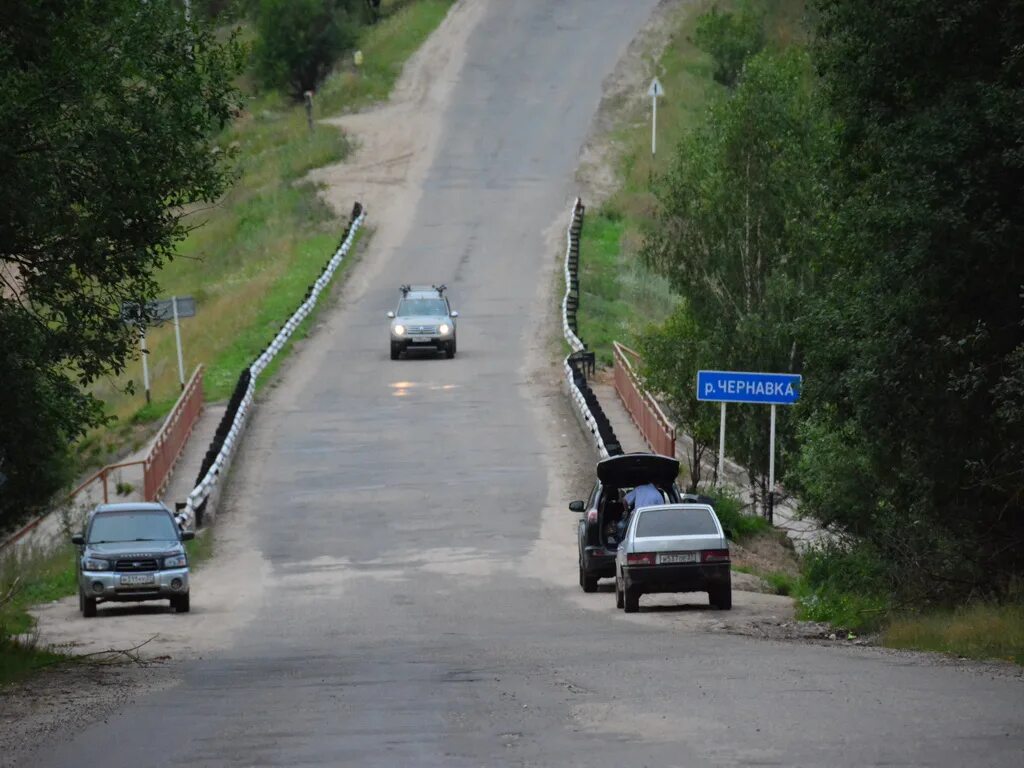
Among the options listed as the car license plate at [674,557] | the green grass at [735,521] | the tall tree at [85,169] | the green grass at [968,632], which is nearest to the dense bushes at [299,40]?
the green grass at [735,521]

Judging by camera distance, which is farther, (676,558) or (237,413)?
(237,413)

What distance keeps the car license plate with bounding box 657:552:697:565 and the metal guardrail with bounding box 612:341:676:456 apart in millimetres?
12785

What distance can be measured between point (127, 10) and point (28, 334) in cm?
354

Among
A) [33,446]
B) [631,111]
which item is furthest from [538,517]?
[631,111]

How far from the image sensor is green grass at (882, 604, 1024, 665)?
17.0m

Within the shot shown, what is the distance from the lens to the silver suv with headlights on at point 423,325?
50.2 metres

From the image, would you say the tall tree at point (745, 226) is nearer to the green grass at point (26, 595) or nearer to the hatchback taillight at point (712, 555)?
the green grass at point (26, 595)

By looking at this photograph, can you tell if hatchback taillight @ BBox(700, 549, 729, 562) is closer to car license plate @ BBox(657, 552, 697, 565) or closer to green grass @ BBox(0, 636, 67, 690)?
car license plate @ BBox(657, 552, 697, 565)

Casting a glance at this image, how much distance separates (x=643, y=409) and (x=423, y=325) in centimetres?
1124

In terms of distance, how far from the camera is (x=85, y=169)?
17.5 metres

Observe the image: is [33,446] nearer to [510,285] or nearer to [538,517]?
[538,517]

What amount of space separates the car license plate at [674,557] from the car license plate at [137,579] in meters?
7.66

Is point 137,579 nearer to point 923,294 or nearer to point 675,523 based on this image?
point 675,523

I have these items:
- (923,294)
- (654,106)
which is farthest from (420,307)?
(923,294)
